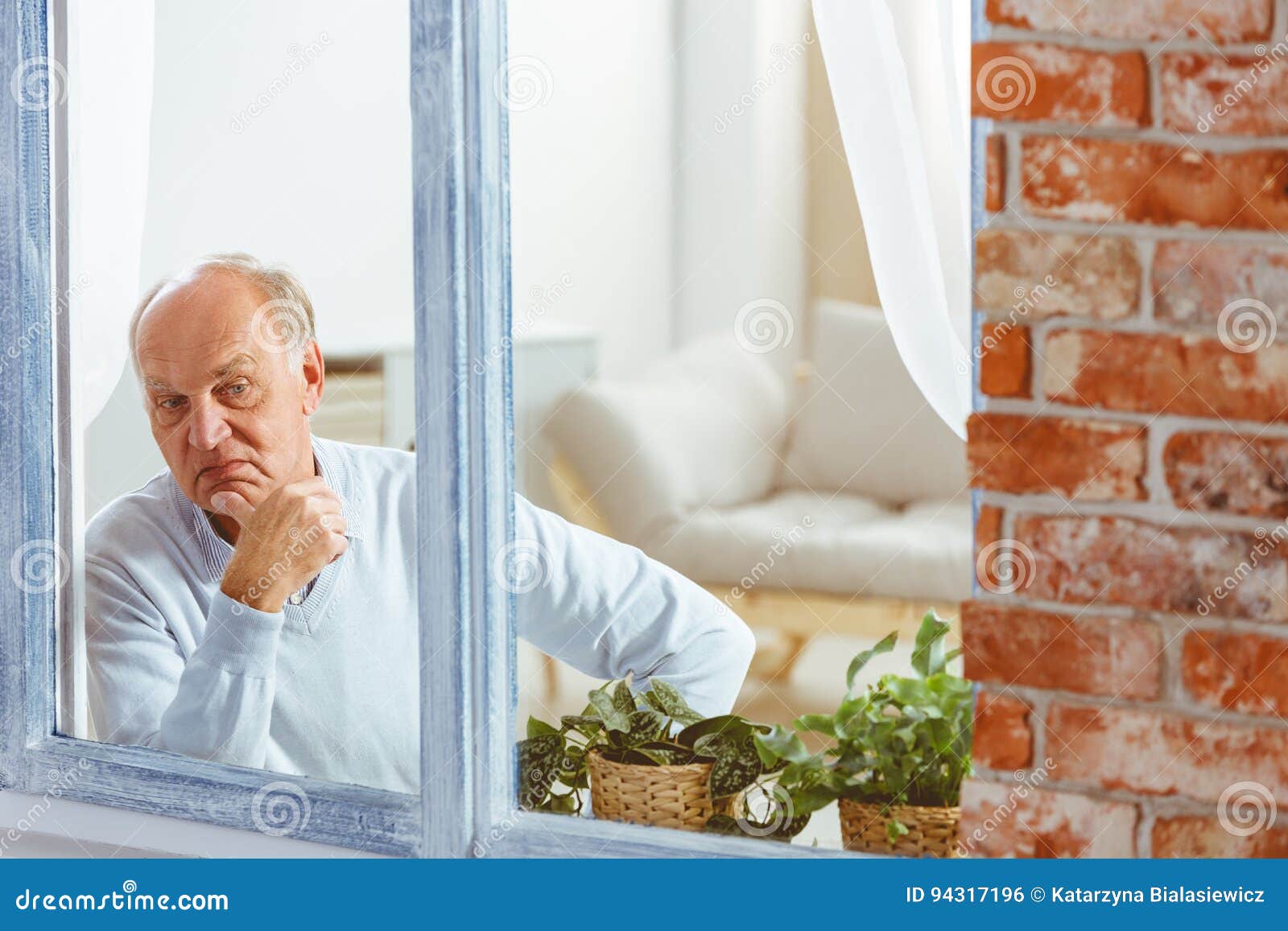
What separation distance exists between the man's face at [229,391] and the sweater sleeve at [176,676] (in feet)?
0.50

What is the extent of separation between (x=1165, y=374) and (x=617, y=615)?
622mm

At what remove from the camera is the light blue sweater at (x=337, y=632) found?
4.95ft

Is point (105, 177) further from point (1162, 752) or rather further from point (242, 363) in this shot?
point (1162, 752)

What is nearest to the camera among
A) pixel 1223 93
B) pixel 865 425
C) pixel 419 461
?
pixel 1223 93

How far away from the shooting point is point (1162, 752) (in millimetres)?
1241

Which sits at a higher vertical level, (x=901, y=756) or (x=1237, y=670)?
(x=1237, y=670)

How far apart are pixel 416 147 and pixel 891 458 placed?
0.59 meters

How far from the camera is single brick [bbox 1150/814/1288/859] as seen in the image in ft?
4.01

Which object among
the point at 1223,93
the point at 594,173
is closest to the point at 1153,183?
the point at 1223,93

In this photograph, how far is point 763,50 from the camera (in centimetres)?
139

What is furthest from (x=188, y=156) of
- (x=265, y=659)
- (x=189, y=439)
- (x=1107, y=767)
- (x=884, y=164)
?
(x=1107, y=767)

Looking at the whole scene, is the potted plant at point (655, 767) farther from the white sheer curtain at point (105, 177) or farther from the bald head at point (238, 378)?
the white sheer curtain at point (105, 177)

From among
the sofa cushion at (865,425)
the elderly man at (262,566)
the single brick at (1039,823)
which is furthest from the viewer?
the elderly man at (262,566)

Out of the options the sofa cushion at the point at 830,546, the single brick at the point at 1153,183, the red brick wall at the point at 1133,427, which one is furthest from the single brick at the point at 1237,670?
the single brick at the point at 1153,183
